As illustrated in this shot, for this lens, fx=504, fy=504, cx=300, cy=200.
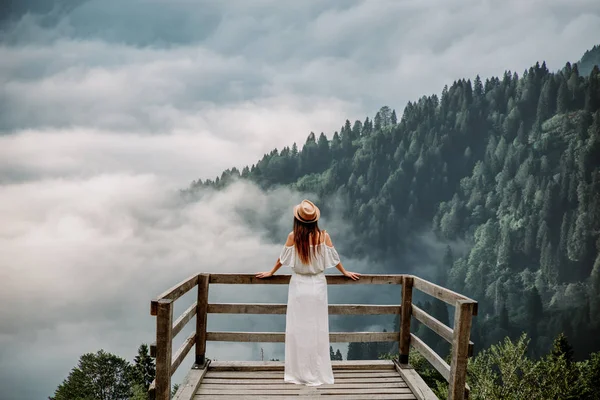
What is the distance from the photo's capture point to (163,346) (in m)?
3.84

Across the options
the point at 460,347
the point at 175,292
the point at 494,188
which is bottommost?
the point at 460,347

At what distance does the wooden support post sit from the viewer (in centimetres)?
392

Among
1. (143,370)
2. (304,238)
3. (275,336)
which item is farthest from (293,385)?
(143,370)

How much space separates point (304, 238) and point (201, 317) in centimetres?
142

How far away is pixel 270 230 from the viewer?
181250 millimetres

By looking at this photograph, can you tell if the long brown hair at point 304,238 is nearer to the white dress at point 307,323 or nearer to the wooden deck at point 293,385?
the white dress at point 307,323

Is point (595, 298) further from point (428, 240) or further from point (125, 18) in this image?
point (125, 18)

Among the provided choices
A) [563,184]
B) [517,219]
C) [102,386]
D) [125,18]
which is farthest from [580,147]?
[125,18]

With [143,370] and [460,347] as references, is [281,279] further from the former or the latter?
[143,370]

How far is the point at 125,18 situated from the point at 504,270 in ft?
494

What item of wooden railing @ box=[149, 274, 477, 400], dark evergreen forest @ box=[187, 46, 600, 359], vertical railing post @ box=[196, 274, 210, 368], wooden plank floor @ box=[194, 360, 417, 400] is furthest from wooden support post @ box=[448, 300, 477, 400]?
dark evergreen forest @ box=[187, 46, 600, 359]

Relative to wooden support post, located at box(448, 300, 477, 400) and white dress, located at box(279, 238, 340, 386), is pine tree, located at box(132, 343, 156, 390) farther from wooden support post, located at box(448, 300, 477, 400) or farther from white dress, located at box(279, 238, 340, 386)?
wooden support post, located at box(448, 300, 477, 400)

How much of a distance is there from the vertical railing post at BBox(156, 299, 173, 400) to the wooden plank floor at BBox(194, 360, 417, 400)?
0.62 m

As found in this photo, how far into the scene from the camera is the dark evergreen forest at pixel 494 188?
8438cm
